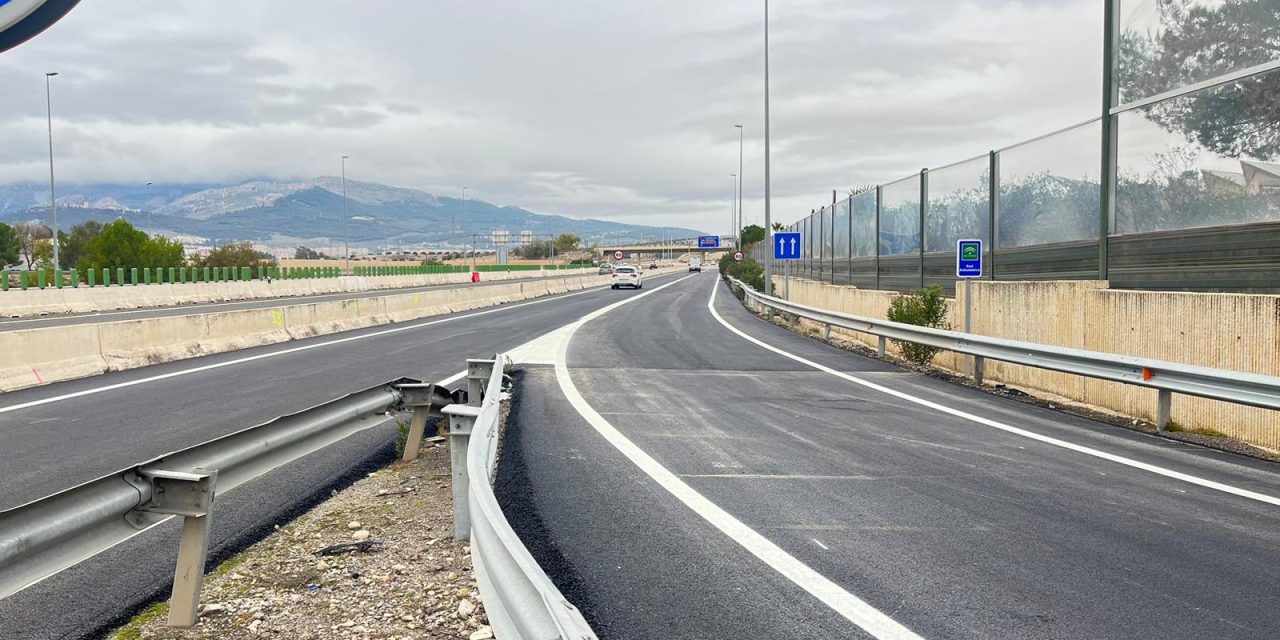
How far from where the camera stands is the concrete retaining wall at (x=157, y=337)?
13.4 m

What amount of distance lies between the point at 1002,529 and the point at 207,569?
4722 mm

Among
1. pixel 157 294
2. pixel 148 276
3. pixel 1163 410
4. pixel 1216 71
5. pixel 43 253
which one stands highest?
pixel 43 253

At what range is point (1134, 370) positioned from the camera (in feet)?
31.7

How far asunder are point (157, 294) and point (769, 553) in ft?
134

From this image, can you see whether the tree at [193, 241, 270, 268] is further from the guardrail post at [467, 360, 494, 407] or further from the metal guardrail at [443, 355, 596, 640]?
the metal guardrail at [443, 355, 596, 640]

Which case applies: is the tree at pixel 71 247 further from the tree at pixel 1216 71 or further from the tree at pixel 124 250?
the tree at pixel 1216 71

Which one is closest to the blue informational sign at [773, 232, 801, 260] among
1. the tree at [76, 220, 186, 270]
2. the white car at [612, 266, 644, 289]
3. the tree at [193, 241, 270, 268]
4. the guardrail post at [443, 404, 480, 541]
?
the guardrail post at [443, 404, 480, 541]

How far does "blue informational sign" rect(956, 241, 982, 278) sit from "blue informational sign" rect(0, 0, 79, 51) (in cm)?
1220

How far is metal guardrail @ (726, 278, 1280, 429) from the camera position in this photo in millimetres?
8227

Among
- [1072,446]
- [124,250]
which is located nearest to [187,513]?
[1072,446]

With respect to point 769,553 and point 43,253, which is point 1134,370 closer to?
point 769,553

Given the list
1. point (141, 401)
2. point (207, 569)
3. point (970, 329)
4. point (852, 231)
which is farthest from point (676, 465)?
point (852, 231)

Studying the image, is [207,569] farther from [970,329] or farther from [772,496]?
[970,329]

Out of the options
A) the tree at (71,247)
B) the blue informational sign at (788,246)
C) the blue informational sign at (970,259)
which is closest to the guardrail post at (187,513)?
the blue informational sign at (970,259)
